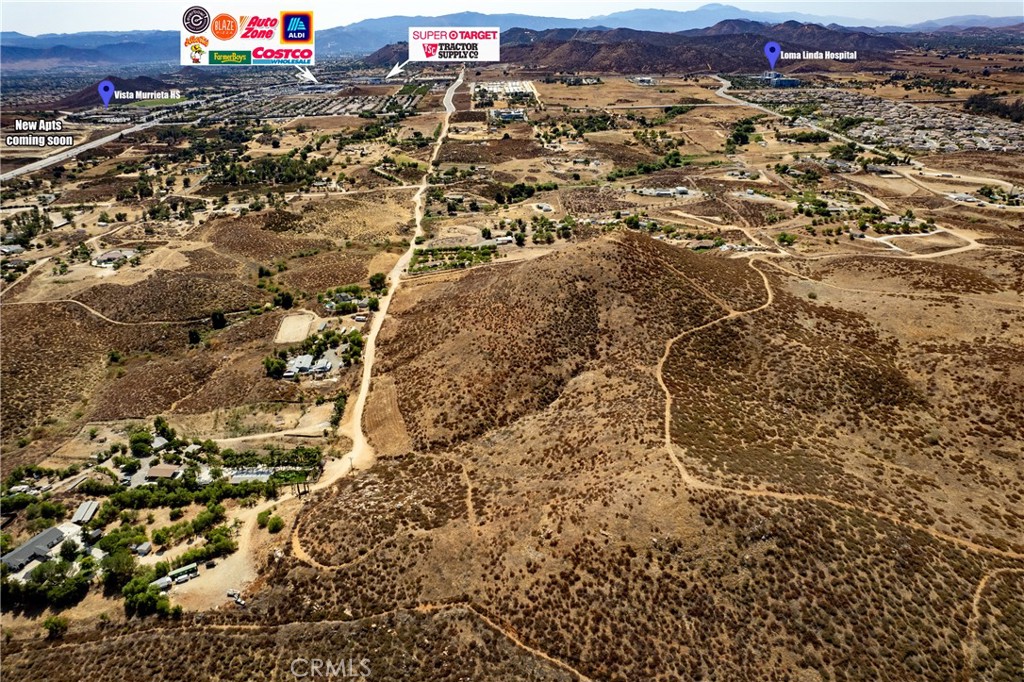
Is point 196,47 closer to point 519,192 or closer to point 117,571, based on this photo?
point 519,192

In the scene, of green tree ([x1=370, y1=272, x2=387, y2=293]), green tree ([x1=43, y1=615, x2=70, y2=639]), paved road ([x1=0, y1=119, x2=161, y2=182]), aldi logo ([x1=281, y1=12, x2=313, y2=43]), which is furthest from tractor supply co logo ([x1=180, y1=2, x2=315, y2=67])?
green tree ([x1=43, y1=615, x2=70, y2=639])

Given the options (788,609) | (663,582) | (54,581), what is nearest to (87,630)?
(54,581)

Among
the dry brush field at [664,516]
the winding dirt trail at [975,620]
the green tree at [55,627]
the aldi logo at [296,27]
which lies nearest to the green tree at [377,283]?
the dry brush field at [664,516]

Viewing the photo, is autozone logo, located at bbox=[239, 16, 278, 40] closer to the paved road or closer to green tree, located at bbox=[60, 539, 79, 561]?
the paved road

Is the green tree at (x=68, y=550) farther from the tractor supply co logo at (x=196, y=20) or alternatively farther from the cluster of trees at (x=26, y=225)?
the tractor supply co logo at (x=196, y=20)

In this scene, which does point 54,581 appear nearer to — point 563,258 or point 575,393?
point 575,393

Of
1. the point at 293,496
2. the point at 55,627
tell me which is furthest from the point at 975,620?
the point at 55,627
